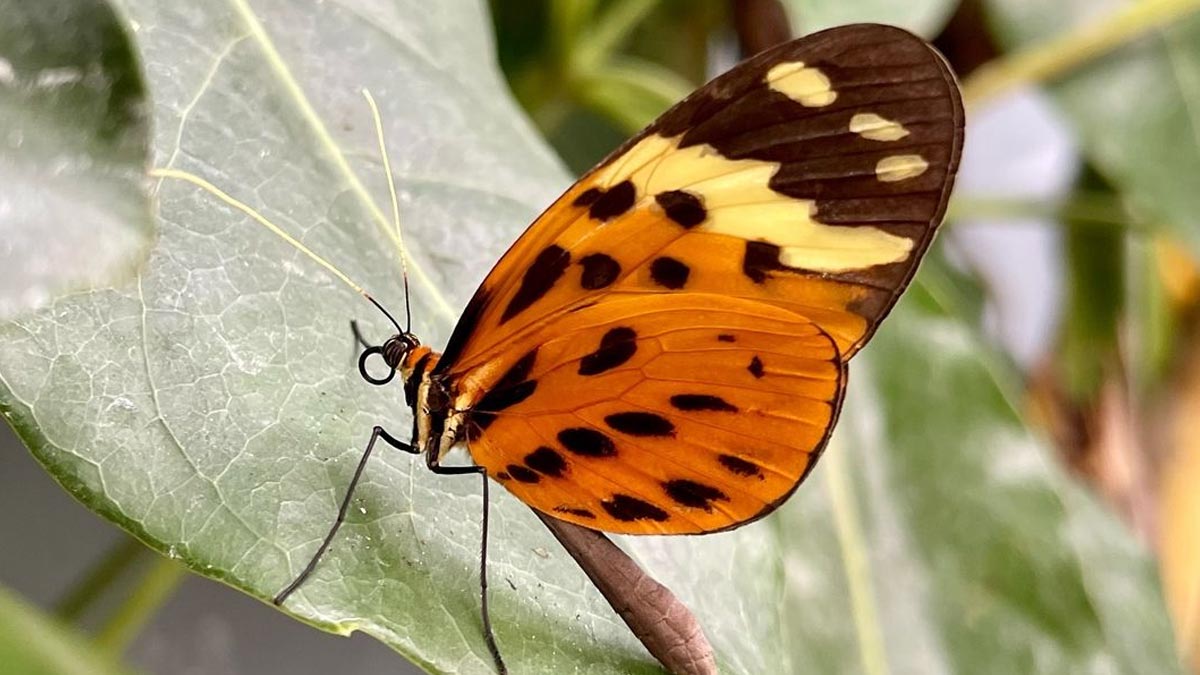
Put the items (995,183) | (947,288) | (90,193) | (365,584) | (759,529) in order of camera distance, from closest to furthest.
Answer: (90,193) → (365,584) → (759,529) → (947,288) → (995,183)

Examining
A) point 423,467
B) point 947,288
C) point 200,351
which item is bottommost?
point 947,288

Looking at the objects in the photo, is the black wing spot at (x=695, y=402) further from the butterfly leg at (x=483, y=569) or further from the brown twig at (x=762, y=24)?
the brown twig at (x=762, y=24)

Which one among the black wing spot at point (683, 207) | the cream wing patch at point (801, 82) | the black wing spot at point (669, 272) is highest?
the cream wing patch at point (801, 82)

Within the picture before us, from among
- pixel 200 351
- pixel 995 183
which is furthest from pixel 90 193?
pixel 995 183

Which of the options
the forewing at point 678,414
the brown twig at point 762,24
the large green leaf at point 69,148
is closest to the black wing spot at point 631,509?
the forewing at point 678,414

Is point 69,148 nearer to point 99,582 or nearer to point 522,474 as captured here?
point 522,474

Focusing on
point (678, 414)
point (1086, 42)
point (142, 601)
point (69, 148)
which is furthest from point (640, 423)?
point (1086, 42)

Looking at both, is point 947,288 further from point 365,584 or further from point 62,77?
point 62,77
